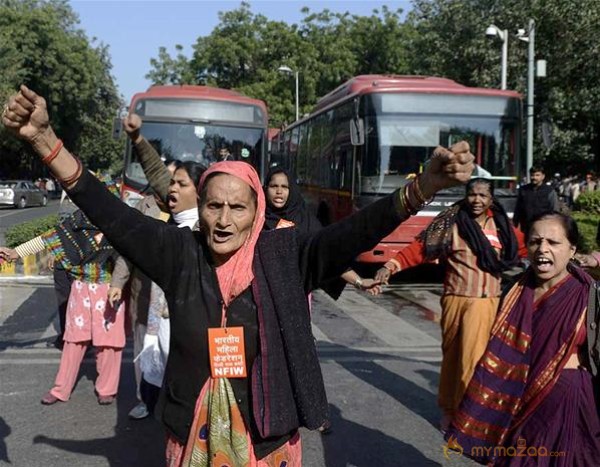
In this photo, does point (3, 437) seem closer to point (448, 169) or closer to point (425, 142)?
point (448, 169)

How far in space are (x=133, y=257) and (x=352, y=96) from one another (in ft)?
36.5

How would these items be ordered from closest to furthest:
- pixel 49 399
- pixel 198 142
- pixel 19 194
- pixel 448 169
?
pixel 448 169 < pixel 49 399 < pixel 198 142 < pixel 19 194

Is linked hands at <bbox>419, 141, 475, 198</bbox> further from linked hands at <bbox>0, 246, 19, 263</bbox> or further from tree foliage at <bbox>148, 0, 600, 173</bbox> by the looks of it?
tree foliage at <bbox>148, 0, 600, 173</bbox>

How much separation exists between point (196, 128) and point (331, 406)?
32.1 ft

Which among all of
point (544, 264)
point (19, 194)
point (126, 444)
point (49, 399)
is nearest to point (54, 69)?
point (19, 194)

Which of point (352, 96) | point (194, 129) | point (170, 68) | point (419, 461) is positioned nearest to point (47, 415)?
point (419, 461)

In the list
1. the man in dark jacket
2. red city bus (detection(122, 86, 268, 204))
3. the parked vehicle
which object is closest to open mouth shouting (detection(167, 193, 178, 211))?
the man in dark jacket

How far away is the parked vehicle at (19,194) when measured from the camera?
37688 millimetres

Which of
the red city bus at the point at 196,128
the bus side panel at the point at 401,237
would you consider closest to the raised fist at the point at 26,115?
the bus side panel at the point at 401,237

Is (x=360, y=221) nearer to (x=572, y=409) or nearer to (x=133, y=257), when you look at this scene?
(x=133, y=257)

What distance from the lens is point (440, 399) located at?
17.7 feet

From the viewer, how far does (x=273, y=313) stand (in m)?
2.63

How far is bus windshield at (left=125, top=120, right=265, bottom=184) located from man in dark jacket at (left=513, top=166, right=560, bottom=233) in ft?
18.2

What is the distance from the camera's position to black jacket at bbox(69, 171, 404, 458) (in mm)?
2576
